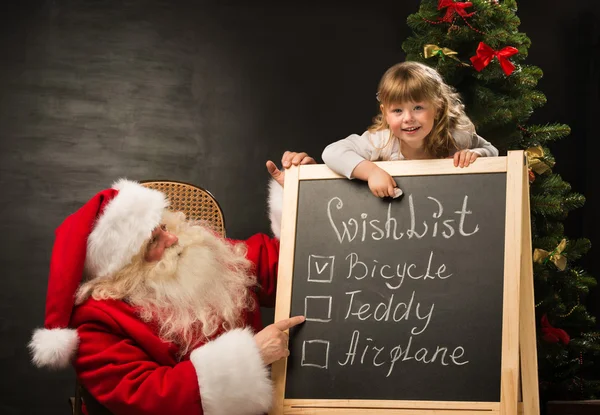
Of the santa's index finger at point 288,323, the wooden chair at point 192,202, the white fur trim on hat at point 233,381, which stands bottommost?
the white fur trim on hat at point 233,381

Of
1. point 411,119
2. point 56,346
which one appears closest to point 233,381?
point 56,346

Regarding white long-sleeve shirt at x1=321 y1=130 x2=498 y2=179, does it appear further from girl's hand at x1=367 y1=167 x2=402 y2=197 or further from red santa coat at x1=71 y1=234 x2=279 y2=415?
red santa coat at x1=71 y1=234 x2=279 y2=415

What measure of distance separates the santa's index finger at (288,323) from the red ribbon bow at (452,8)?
1.53 m

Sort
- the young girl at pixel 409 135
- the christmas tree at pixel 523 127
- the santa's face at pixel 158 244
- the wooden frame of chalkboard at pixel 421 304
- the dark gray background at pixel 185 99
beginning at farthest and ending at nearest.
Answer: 1. the dark gray background at pixel 185 99
2. the christmas tree at pixel 523 127
3. the santa's face at pixel 158 244
4. the young girl at pixel 409 135
5. the wooden frame of chalkboard at pixel 421 304

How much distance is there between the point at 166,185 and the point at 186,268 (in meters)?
0.79

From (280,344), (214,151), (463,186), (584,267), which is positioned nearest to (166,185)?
(214,151)

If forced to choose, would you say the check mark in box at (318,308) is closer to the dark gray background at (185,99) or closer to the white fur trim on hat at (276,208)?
the white fur trim on hat at (276,208)

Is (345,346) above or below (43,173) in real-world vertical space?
below

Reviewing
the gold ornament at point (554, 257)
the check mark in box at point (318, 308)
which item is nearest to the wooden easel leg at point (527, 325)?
the check mark in box at point (318, 308)

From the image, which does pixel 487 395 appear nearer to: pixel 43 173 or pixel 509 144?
pixel 509 144

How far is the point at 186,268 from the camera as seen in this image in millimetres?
2484

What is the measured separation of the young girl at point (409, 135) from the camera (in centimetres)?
229

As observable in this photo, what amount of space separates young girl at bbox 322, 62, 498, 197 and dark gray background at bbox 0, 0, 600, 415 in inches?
56.2

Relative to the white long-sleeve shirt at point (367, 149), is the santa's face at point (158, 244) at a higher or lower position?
lower
